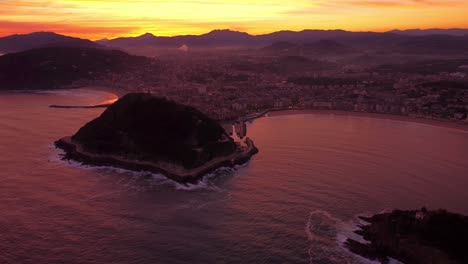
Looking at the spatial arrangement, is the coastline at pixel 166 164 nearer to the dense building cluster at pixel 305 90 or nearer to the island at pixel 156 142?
the island at pixel 156 142

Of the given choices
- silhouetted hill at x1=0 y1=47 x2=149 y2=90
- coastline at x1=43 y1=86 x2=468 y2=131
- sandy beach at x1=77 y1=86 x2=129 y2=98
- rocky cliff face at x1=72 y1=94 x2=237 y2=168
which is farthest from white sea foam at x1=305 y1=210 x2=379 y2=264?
silhouetted hill at x1=0 y1=47 x2=149 y2=90

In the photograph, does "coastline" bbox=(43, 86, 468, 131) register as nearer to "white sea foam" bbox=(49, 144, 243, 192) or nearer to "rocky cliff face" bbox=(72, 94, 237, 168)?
"rocky cliff face" bbox=(72, 94, 237, 168)

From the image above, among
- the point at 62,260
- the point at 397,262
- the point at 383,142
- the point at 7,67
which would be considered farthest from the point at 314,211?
the point at 7,67

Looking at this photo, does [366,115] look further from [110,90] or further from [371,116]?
[110,90]

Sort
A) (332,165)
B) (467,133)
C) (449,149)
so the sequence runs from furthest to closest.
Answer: (467,133), (449,149), (332,165)

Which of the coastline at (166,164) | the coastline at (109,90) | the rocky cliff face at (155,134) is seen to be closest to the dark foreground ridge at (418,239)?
the coastline at (166,164)

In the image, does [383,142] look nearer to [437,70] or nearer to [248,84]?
[248,84]

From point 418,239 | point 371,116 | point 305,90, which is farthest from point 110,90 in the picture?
point 418,239

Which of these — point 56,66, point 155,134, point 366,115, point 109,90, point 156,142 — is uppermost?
point 56,66
